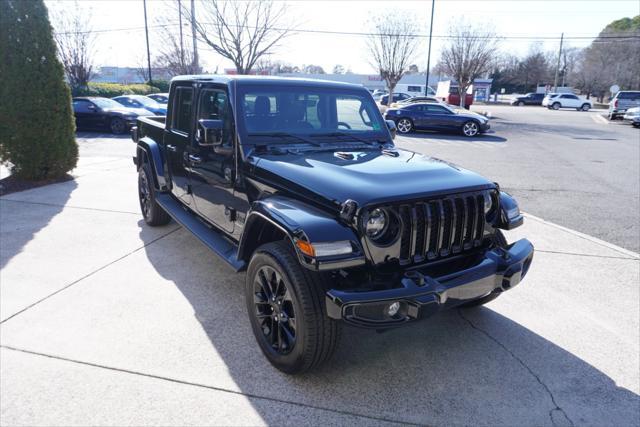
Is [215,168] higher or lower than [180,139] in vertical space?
lower

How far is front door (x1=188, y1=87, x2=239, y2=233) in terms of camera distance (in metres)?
3.77

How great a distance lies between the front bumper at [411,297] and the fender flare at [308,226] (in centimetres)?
18

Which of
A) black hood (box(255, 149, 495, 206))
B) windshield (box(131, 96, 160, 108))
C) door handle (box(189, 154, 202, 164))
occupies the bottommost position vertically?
door handle (box(189, 154, 202, 164))

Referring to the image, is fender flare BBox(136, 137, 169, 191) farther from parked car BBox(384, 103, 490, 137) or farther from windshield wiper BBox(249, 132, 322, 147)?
→ parked car BBox(384, 103, 490, 137)

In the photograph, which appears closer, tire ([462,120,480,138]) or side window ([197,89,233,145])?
side window ([197,89,233,145])

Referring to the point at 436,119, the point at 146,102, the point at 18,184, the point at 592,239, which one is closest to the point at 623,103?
the point at 436,119

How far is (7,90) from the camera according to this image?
8078mm

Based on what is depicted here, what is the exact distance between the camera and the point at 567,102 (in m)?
44.5

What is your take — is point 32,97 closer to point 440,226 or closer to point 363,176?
point 363,176

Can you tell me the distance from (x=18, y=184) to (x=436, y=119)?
50.9 feet

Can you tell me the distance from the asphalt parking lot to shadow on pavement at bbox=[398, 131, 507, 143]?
41.9ft

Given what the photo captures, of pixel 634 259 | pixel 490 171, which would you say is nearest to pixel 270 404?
pixel 634 259

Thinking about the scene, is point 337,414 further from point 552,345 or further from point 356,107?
point 356,107

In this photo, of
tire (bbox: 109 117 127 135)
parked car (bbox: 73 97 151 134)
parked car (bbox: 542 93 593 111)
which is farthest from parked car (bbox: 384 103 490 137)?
parked car (bbox: 542 93 593 111)
